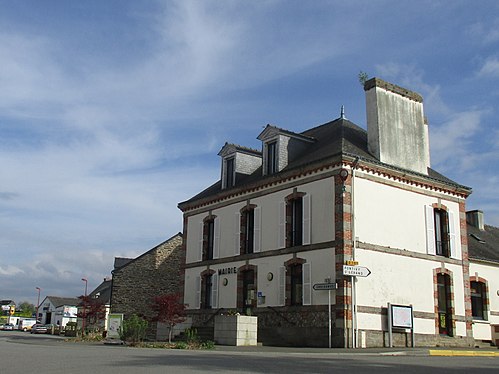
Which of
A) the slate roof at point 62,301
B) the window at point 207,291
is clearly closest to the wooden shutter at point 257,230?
the window at point 207,291

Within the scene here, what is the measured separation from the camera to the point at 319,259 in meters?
23.2

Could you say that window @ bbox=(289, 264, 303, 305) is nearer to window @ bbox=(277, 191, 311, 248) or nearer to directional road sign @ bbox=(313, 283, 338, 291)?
window @ bbox=(277, 191, 311, 248)

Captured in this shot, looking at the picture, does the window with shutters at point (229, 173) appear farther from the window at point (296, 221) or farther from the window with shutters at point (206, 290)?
the window at point (296, 221)

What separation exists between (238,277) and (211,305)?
2628 mm

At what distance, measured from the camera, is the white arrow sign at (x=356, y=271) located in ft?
70.5

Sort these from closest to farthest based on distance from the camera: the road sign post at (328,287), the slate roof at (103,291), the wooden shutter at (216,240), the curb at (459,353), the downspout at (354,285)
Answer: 1. the curb at (459,353)
2. the downspout at (354,285)
3. the road sign post at (328,287)
4. the wooden shutter at (216,240)
5. the slate roof at (103,291)

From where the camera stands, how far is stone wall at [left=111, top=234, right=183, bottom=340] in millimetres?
37344

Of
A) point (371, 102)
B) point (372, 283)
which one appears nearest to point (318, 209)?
point (372, 283)

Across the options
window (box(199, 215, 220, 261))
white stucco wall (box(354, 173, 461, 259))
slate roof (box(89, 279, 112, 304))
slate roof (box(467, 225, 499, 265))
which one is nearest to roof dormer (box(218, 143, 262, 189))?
window (box(199, 215, 220, 261))

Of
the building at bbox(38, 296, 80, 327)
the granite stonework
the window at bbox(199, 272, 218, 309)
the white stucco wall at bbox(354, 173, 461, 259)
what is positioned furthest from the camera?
the building at bbox(38, 296, 80, 327)

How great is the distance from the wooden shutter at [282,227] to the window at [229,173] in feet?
15.7

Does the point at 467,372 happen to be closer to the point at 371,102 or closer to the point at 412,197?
the point at 412,197

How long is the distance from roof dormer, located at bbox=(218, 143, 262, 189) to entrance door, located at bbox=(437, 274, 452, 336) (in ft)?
33.8

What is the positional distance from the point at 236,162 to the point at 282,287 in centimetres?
753
